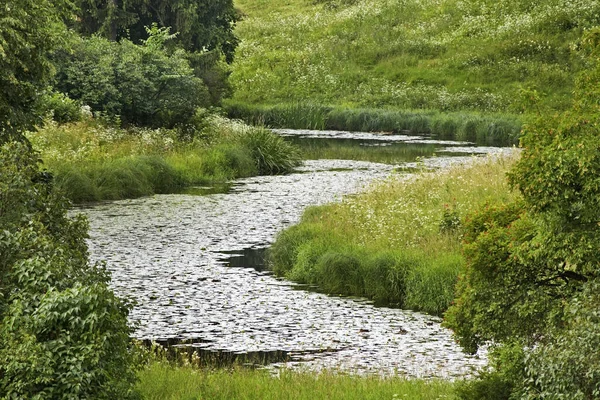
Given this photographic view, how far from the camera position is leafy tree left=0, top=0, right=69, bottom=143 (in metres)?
11.4

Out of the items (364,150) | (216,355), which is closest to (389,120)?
(364,150)

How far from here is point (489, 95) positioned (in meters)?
47.2

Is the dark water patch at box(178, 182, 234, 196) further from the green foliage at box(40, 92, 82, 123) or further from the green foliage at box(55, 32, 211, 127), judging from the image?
the green foliage at box(55, 32, 211, 127)

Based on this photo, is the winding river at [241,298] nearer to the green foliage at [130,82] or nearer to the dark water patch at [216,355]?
the dark water patch at [216,355]

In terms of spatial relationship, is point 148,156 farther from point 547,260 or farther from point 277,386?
point 547,260

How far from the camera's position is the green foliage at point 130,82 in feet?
105

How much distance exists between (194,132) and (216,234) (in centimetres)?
1326

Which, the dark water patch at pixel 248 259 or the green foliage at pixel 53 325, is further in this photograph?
the dark water patch at pixel 248 259

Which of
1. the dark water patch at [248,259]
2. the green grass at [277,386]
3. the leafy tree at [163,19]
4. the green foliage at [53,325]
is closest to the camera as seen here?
the green foliage at [53,325]

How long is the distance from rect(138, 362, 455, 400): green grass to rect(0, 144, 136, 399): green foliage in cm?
140

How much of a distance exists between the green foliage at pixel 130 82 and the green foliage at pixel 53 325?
23.5 metres

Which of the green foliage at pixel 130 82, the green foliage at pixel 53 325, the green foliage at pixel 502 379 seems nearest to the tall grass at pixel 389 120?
the green foliage at pixel 130 82

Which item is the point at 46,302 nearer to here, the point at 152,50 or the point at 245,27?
the point at 152,50

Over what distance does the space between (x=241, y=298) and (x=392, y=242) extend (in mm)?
3263
